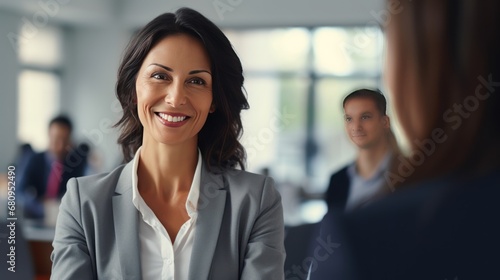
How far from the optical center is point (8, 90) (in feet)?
6.76

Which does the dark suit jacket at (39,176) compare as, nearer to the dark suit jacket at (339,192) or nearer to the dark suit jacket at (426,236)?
the dark suit jacket at (339,192)

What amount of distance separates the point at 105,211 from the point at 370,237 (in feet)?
1.11

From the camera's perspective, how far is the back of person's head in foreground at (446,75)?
0.63 m

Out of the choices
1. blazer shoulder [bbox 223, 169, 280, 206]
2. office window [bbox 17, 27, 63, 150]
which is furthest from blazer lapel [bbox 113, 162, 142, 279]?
office window [bbox 17, 27, 63, 150]

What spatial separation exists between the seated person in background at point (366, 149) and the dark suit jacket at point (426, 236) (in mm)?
101

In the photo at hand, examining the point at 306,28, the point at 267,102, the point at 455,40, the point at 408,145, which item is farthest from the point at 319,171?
the point at 455,40

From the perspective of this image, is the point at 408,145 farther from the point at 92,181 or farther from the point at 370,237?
the point at 92,181

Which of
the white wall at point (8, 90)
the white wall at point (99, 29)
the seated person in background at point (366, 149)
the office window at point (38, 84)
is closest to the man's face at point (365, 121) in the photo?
the seated person in background at point (366, 149)

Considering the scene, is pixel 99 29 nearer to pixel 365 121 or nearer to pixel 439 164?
pixel 365 121

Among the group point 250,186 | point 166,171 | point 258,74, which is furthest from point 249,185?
point 258,74

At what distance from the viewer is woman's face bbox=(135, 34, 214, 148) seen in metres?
0.78

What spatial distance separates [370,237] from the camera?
837 millimetres

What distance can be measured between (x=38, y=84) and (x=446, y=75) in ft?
5.45

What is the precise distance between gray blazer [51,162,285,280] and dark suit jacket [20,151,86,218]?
3.05 ft
